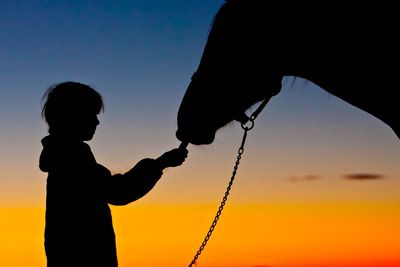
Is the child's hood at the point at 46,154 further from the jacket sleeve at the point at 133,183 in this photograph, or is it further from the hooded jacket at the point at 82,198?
the jacket sleeve at the point at 133,183

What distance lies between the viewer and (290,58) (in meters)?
3.50

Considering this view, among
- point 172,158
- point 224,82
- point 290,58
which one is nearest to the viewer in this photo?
point 290,58

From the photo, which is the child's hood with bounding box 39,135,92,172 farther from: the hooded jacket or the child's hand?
the child's hand

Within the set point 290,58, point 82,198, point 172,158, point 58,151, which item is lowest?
point 82,198

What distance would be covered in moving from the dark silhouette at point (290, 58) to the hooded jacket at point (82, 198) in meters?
0.47

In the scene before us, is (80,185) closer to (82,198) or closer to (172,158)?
(82,198)

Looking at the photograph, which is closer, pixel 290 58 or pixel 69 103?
pixel 290 58

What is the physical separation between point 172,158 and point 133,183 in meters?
0.28

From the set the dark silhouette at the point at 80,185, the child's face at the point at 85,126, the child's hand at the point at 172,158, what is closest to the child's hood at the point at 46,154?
the dark silhouette at the point at 80,185

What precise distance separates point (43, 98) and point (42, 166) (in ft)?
1.47

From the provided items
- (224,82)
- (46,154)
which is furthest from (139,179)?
(224,82)

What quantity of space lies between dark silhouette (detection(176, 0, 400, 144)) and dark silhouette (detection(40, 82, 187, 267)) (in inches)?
14.6

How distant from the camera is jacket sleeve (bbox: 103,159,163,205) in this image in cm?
382

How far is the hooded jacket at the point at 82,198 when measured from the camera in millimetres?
3748
